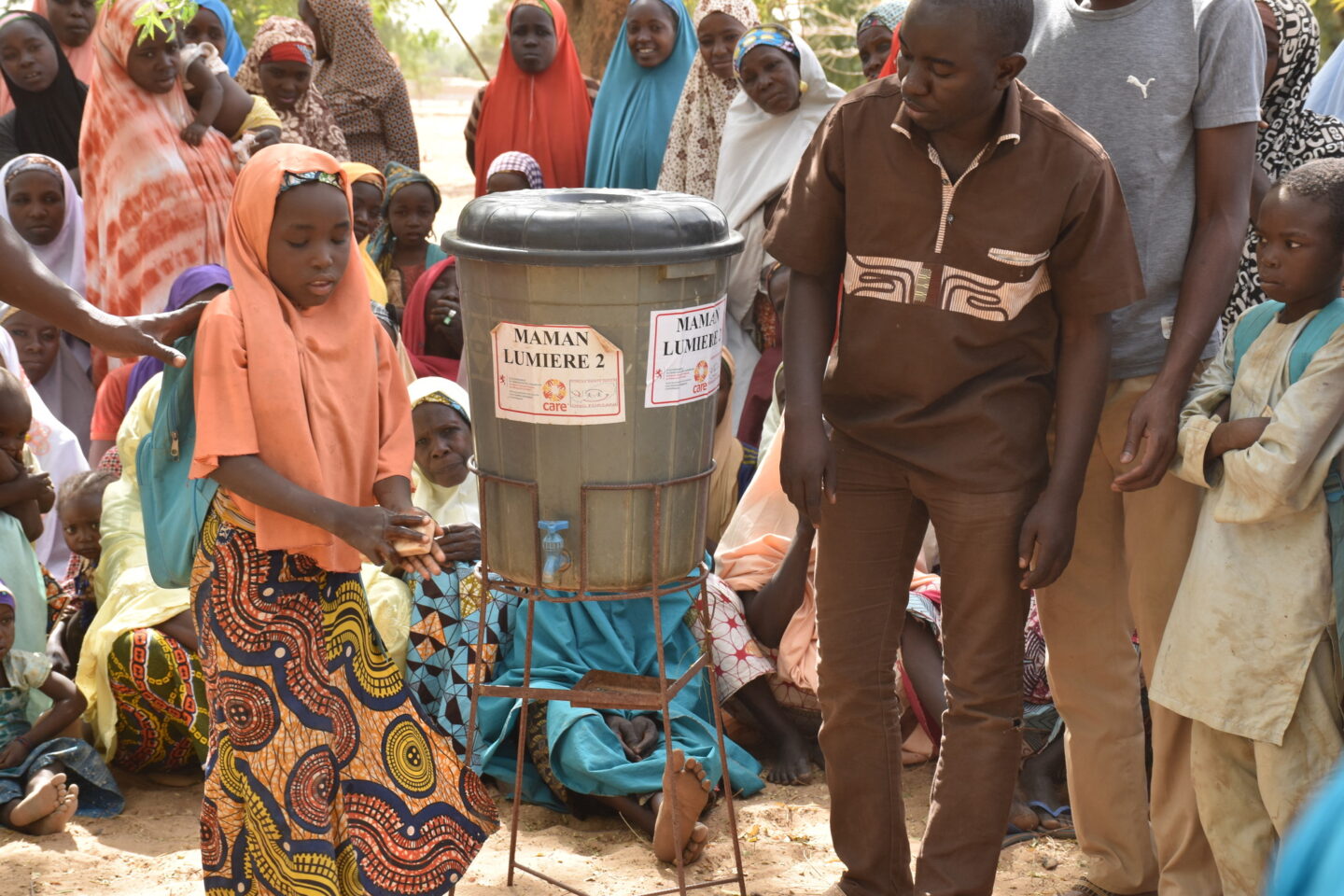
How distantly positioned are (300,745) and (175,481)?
667 mm

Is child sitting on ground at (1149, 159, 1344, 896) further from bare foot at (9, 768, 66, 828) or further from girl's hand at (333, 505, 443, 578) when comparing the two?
bare foot at (9, 768, 66, 828)

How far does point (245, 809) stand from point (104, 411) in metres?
2.51

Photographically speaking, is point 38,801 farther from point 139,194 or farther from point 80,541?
point 139,194

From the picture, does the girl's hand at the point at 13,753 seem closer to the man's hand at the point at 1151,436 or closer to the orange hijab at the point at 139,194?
the orange hijab at the point at 139,194

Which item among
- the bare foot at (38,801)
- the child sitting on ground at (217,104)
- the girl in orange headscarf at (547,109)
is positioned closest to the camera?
the bare foot at (38,801)

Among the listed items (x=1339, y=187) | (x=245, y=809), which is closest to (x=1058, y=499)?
(x=1339, y=187)

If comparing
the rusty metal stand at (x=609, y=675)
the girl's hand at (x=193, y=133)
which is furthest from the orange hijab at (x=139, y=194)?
the rusty metal stand at (x=609, y=675)

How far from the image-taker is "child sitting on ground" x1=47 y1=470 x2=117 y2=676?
4.57m

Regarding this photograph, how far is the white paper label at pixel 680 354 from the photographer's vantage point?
296cm

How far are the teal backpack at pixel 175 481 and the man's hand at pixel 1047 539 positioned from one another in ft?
5.87

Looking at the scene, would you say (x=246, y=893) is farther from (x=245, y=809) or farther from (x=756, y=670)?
(x=756, y=670)

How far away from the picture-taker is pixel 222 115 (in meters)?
5.95

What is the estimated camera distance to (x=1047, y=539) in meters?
2.78

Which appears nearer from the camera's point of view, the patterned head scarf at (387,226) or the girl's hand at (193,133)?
the girl's hand at (193,133)
